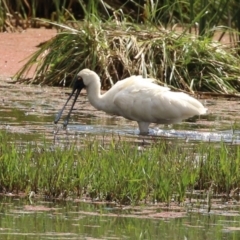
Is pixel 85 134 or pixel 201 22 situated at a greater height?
pixel 201 22

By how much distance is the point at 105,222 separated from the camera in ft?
19.9

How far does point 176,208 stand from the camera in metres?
6.62

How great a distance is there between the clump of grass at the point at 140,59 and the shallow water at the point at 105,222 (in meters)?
7.78

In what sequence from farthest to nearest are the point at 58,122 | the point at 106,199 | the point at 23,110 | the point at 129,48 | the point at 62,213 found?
1. the point at 129,48
2. the point at 23,110
3. the point at 58,122
4. the point at 106,199
5. the point at 62,213

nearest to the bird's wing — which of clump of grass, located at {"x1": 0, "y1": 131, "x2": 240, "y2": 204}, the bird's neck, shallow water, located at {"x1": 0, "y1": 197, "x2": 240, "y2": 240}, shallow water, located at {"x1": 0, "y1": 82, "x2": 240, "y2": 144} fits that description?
shallow water, located at {"x1": 0, "y1": 82, "x2": 240, "y2": 144}

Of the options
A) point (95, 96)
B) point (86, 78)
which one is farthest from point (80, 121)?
point (86, 78)

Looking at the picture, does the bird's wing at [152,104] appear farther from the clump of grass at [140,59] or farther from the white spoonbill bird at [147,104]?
the clump of grass at [140,59]

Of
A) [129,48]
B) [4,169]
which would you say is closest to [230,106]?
[129,48]

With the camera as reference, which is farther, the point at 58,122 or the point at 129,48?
the point at 129,48

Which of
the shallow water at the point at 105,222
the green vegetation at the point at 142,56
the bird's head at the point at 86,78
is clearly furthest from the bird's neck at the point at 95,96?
the shallow water at the point at 105,222

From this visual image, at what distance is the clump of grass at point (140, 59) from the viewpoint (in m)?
14.5

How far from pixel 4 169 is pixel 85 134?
3.42 m

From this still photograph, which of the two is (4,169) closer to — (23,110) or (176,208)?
(176,208)

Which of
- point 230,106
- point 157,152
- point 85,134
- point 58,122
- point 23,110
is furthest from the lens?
point 230,106
